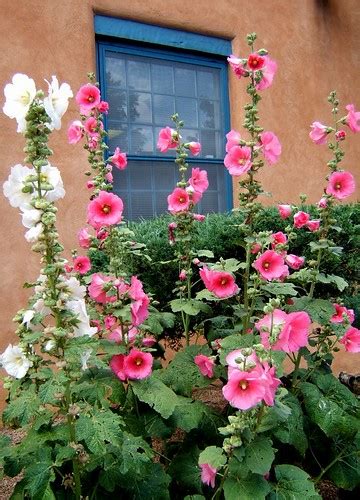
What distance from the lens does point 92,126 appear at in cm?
254

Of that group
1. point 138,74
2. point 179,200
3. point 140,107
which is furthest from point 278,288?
point 138,74

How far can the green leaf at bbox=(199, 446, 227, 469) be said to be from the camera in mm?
1833

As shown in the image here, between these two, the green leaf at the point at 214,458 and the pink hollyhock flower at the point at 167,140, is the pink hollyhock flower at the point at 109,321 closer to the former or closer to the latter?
the green leaf at the point at 214,458

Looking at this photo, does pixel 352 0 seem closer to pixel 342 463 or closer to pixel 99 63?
pixel 99 63

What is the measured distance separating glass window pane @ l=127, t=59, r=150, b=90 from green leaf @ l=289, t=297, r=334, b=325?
3.25 metres

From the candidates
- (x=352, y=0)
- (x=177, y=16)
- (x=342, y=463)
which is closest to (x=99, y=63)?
(x=177, y=16)

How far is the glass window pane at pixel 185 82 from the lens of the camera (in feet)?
17.6

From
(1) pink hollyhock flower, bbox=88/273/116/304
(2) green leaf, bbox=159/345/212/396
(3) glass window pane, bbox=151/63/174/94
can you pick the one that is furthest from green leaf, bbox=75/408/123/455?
(3) glass window pane, bbox=151/63/174/94

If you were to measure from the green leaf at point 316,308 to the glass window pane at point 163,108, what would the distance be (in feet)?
10.3

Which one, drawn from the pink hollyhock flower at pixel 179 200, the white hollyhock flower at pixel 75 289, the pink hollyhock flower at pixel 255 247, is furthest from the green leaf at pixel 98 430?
the pink hollyhock flower at pixel 179 200

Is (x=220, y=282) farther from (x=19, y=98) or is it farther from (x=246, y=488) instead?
(x=19, y=98)

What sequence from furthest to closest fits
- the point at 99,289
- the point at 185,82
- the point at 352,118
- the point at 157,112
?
the point at 185,82 → the point at 157,112 → the point at 352,118 → the point at 99,289

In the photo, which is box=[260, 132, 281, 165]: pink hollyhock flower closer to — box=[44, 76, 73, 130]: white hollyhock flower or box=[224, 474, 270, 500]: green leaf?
box=[44, 76, 73, 130]: white hollyhock flower

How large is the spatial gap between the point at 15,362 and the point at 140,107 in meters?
3.64
